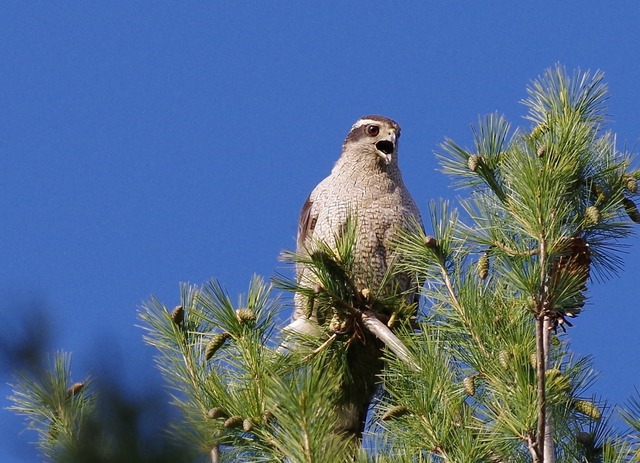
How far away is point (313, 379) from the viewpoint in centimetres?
320

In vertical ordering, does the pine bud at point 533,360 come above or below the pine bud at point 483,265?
below

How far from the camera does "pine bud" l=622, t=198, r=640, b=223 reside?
432 cm

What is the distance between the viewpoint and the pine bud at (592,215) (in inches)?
164

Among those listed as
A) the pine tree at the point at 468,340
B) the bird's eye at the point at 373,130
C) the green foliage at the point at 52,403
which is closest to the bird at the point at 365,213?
the bird's eye at the point at 373,130

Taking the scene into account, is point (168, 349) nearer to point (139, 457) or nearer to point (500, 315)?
point (500, 315)

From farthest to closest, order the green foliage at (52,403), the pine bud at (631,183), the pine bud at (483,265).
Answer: the pine bud at (631,183)
the pine bud at (483,265)
the green foliage at (52,403)

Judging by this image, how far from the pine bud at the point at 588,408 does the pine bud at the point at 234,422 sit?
1.42 m

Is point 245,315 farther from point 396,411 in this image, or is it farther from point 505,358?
point 505,358

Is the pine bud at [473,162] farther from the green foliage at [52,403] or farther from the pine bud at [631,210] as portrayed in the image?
the green foliage at [52,403]

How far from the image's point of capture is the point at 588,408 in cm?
401

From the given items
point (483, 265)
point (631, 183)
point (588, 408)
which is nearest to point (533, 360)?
point (588, 408)

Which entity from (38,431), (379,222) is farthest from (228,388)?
(379,222)

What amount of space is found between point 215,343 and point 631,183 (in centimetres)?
199

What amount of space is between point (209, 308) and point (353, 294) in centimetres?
81
